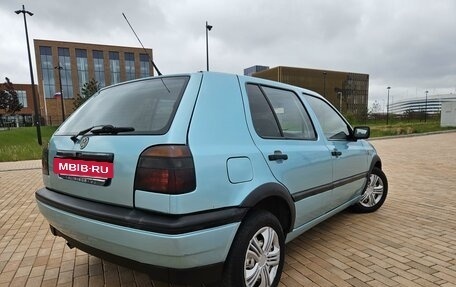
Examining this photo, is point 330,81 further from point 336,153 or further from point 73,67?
point 336,153

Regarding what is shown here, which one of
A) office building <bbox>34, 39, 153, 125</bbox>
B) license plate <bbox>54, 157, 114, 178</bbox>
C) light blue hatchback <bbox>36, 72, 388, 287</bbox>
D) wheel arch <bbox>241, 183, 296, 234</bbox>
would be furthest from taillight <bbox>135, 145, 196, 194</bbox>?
office building <bbox>34, 39, 153, 125</bbox>

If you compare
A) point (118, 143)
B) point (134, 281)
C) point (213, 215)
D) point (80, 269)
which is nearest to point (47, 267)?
point (80, 269)

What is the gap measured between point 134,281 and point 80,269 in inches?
24.3

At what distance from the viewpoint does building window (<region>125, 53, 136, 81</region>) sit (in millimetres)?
58156

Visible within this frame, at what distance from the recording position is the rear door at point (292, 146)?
2.31m

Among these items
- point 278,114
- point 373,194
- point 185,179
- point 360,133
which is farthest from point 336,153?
point 185,179

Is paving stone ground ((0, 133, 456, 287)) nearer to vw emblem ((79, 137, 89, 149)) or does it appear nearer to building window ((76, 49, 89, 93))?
vw emblem ((79, 137, 89, 149))

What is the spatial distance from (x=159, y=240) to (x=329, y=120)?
8.16ft

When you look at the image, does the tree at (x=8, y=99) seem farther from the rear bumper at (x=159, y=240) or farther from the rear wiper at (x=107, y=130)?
the rear bumper at (x=159, y=240)

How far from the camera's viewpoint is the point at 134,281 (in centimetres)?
258

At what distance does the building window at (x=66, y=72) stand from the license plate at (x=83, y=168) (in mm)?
59020

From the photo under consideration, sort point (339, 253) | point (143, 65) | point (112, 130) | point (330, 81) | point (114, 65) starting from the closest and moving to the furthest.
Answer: point (112, 130), point (339, 253), point (114, 65), point (143, 65), point (330, 81)

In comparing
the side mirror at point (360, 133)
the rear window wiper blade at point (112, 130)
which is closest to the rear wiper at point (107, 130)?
the rear window wiper blade at point (112, 130)

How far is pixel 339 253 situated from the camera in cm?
307
